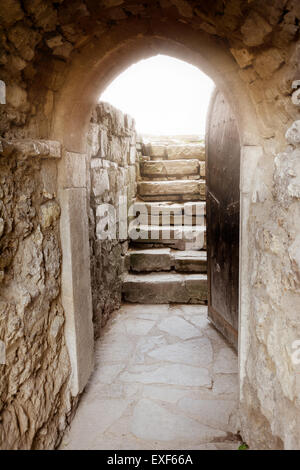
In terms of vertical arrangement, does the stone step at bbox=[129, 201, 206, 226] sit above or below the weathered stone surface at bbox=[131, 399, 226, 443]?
above

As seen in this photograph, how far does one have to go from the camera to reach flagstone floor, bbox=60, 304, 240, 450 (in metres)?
2.05

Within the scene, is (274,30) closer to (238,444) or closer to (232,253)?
(232,253)

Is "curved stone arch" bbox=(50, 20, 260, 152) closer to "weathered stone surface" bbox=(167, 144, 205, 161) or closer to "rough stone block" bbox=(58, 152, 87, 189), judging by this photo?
"rough stone block" bbox=(58, 152, 87, 189)

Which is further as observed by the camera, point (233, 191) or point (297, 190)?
point (233, 191)

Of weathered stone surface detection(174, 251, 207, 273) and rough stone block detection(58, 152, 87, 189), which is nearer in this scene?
rough stone block detection(58, 152, 87, 189)

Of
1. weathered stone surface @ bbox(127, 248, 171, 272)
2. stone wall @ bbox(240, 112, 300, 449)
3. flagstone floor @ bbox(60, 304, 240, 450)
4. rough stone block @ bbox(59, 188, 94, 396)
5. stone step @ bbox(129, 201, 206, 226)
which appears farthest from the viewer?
stone step @ bbox(129, 201, 206, 226)

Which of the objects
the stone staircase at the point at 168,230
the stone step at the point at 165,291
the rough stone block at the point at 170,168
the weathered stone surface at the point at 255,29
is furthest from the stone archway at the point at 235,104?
the rough stone block at the point at 170,168

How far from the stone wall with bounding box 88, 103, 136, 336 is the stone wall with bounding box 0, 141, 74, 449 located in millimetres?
1066

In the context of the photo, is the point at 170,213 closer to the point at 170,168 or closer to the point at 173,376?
the point at 170,168

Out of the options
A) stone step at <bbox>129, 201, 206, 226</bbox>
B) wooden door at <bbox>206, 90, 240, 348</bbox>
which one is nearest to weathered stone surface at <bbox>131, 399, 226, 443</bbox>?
wooden door at <bbox>206, 90, 240, 348</bbox>

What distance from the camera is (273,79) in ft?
5.39

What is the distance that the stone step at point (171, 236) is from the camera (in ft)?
15.4

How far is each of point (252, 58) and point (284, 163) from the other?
23.1 inches
